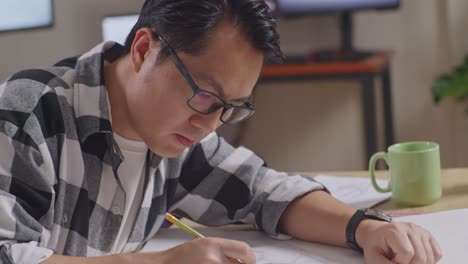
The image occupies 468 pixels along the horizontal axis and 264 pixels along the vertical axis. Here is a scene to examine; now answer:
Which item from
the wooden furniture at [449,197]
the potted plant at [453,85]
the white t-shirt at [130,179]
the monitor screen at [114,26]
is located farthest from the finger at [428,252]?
the potted plant at [453,85]

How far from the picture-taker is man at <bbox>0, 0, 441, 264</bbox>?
3.21ft

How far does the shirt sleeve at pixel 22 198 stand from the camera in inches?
37.0

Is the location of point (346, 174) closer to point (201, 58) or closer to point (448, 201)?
point (448, 201)

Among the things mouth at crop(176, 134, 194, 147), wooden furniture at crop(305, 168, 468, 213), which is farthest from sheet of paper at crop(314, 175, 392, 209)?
mouth at crop(176, 134, 194, 147)

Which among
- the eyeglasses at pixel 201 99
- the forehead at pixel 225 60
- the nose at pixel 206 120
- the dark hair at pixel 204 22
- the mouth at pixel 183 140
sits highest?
the dark hair at pixel 204 22

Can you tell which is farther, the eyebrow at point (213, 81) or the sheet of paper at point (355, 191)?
the sheet of paper at point (355, 191)

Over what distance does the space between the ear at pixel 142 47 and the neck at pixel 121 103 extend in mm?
52

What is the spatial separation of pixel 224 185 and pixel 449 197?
1.32 feet

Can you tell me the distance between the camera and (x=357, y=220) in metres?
1.16

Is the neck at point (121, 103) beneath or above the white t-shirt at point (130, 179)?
above

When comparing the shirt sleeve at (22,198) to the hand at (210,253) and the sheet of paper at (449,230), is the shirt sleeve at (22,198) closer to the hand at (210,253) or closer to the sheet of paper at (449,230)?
the hand at (210,253)

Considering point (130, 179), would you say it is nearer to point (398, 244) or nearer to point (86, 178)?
point (86, 178)

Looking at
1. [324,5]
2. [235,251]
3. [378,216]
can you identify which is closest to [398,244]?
[378,216]

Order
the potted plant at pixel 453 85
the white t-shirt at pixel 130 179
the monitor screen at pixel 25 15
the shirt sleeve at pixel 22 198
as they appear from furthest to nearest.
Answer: the potted plant at pixel 453 85 → the monitor screen at pixel 25 15 → the white t-shirt at pixel 130 179 → the shirt sleeve at pixel 22 198
